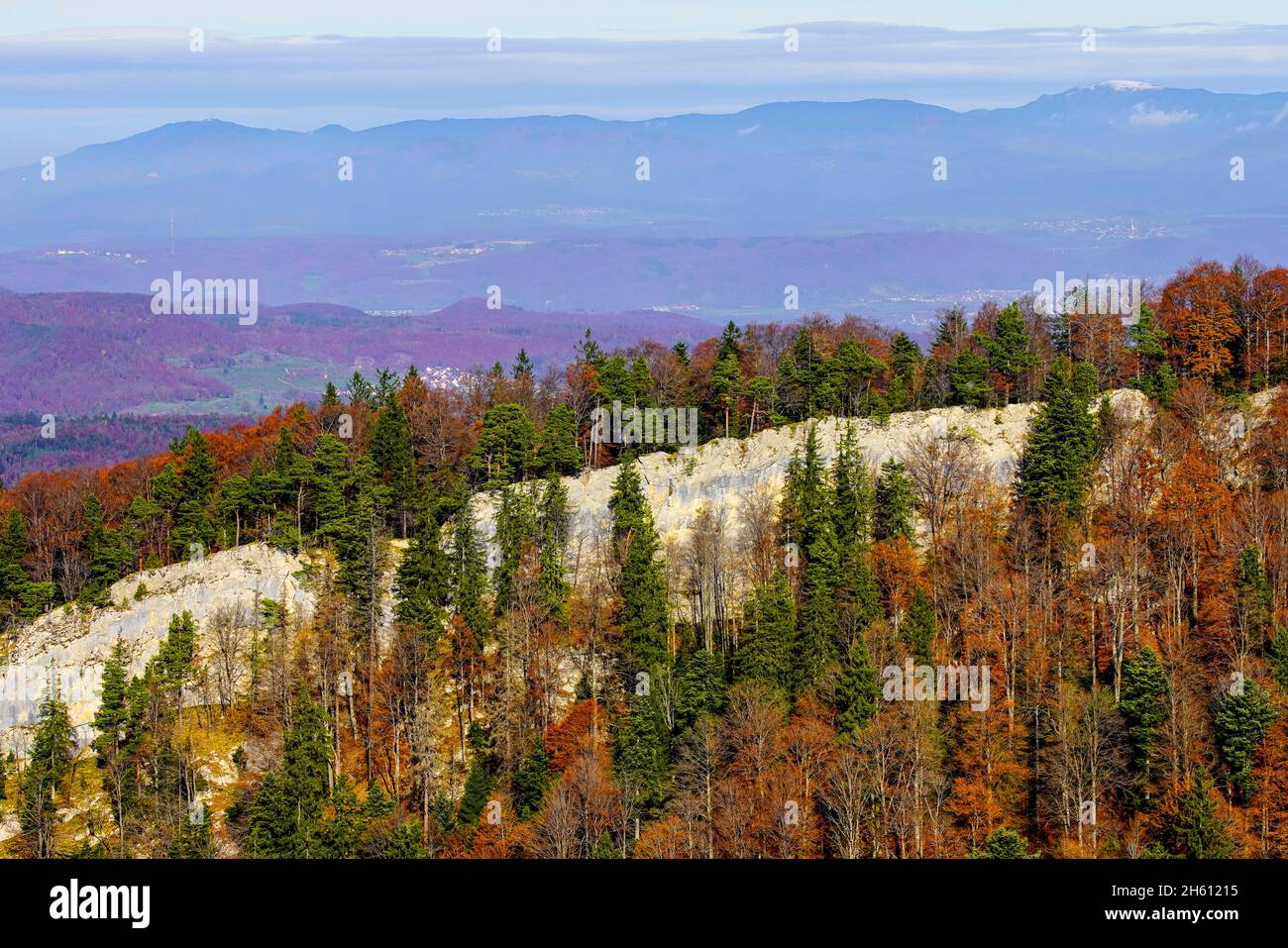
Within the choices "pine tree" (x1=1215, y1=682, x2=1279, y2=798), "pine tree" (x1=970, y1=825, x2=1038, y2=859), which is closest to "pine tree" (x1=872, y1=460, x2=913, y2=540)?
"pine tree" (x1=1215, y1=682, x2=1279, y2=798)

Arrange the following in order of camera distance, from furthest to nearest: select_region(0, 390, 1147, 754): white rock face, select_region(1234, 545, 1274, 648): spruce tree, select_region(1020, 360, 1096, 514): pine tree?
select_region(1020, 360, 1096, 514): pine tree < select_region(0, 390, 1147, 754): white rock face < select_region(1234, 545, 1274, 648): spruce tree

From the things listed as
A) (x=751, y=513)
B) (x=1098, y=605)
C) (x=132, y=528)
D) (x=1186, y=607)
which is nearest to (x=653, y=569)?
(x=751, y=513)

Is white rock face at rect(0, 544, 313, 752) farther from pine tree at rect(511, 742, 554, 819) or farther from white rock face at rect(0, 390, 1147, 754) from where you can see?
pine tree at rect(511, 742, 554, 819)

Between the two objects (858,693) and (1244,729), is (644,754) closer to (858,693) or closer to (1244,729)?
(858,693)

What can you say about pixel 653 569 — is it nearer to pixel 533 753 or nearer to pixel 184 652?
pixel 533 753
